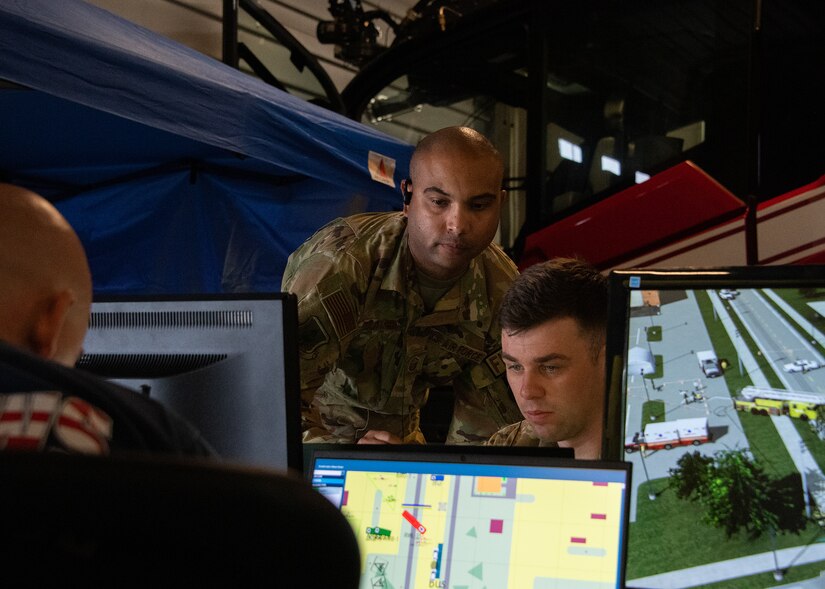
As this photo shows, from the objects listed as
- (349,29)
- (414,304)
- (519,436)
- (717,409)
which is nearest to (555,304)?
(519,436)

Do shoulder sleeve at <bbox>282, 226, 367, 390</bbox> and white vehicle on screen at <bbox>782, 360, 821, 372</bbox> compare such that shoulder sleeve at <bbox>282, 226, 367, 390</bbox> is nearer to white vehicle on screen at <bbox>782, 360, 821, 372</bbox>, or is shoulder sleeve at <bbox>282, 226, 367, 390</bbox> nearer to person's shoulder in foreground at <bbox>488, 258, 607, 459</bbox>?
person's shoulder in foreground at <bbox>488, 258, 607, 459</bbox>

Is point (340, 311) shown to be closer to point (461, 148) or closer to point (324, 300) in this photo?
point (324, 300)

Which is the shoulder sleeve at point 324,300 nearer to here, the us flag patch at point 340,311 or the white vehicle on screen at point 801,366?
the us flag patch at point 340,311

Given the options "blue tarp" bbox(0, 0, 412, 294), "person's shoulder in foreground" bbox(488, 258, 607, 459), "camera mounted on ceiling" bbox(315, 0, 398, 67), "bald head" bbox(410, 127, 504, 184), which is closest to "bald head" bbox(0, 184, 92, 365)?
"person's shoulder in foreground" bbox(488, 258, 607, 459)

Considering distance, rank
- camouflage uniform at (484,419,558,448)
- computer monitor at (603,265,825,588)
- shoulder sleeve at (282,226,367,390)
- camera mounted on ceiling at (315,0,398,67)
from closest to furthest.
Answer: computer monitor at (603,265,825,588) → camouflage uniform at (484,419,558,448) → shoulder sleeve at (282,226,367,390) → camera mounted on ceiling at (315,0,398,67)

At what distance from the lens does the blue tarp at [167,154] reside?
2.08 m

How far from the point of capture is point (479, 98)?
17.0ft

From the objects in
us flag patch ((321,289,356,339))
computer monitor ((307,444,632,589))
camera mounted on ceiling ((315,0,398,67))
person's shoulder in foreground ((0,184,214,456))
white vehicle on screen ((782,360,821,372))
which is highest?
camera mounted on ceiling ((315,0,398,67))

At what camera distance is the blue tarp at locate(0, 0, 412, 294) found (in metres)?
2.08

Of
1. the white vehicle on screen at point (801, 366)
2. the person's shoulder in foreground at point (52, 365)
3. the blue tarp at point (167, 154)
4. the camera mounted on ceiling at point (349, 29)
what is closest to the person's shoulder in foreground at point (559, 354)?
the white vehicle on screen at point (801, 366)

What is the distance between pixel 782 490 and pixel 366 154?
2251mm

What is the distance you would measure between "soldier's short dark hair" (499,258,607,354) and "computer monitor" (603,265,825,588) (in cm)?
53

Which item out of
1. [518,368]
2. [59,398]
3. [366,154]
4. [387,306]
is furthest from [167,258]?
[59,398]

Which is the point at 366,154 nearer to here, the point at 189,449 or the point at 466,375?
the point at 466,375
